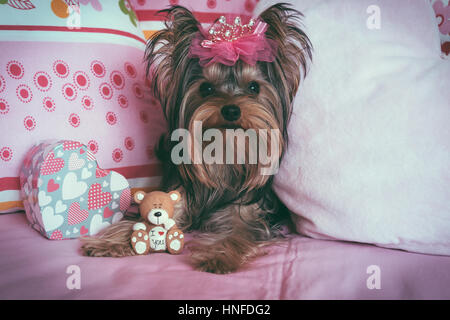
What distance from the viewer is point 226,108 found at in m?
1.07

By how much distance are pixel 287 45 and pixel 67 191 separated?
0.91 meters

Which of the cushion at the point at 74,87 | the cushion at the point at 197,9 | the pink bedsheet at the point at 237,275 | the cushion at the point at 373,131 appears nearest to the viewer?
the pink bedsheet at the point at 237,275

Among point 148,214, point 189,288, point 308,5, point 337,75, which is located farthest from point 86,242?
point 308,5

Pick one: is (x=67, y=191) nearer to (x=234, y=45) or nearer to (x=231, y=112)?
(x=231, y=112)

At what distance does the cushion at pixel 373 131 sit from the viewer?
940 millimetres

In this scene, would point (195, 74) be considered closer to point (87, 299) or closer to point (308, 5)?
point (308, 5)

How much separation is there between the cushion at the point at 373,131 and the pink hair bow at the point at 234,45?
16cm

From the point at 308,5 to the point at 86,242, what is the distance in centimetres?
109

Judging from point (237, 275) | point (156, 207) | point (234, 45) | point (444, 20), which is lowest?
point (237, 275)

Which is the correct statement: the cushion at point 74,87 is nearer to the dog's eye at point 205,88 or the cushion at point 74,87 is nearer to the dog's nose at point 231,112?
the dog's eye at point 205,88

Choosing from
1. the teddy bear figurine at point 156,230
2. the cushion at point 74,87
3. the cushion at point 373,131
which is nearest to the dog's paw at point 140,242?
the teddy bear figurine at point 156,230

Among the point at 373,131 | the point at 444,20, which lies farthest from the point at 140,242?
the point at 444,20

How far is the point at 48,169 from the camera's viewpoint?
1057 mm
